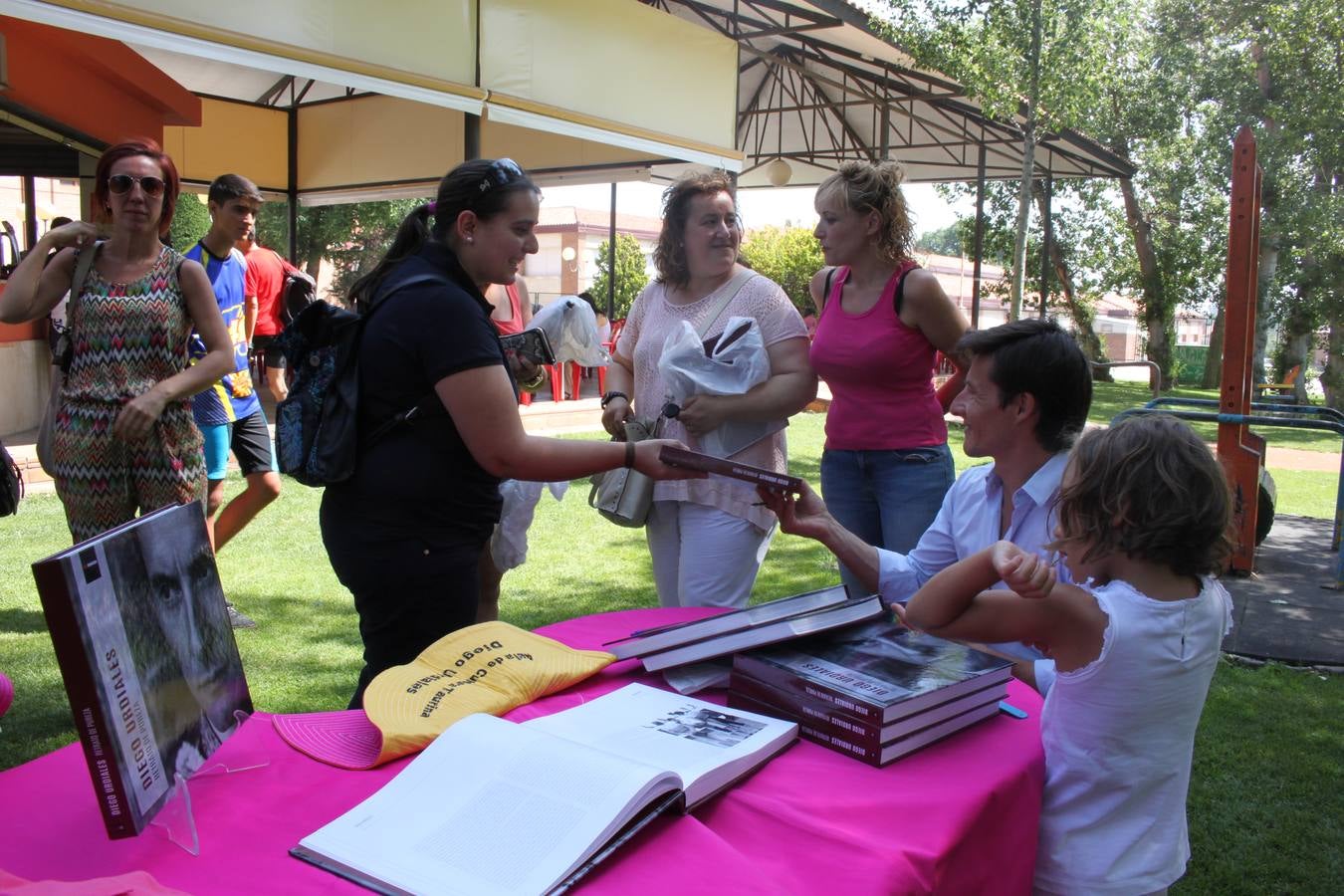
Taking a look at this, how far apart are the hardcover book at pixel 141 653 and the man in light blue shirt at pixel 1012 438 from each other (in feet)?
4.13

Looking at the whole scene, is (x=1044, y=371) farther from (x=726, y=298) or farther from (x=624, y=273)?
(x=624, y=273)

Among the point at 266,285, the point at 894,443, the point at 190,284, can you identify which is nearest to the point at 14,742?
the point at 190,284

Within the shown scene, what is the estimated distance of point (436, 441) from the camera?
2090 mm

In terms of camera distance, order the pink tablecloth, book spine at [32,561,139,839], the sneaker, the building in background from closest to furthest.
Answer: book spine at [32,561,139,839]
the pink tablecloth
the sneaker
the building in background

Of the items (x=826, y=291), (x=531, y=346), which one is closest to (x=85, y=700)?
(x=531, y=346)

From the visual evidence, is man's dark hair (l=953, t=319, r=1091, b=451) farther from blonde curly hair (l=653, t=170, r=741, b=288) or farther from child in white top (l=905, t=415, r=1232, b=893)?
blonde curly hair (l=653, t=170, r=741, b=288)

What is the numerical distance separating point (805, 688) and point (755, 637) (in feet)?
0.60

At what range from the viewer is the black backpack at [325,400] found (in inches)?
81.4

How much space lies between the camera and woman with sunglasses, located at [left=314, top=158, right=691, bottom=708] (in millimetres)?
2027

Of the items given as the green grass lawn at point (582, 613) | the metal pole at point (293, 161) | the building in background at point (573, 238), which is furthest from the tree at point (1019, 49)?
the building in background at point (573, 238)

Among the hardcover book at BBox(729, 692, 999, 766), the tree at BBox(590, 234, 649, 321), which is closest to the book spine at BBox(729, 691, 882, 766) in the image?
the hardcover book at BBox(729, 692, 999, 766)

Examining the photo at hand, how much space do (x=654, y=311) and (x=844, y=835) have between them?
2152mm

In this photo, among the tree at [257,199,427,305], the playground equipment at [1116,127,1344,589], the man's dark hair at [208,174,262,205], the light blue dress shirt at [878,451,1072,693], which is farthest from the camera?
the tree at [257,199,427,305]

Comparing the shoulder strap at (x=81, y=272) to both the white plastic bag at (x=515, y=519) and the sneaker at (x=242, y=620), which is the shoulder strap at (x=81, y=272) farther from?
the sneaker at (x=242, y=620)
